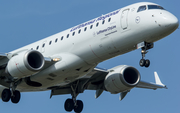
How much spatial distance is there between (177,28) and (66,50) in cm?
771

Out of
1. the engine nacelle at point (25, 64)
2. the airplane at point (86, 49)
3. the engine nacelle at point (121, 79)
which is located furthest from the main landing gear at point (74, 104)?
the engine nacelle at point (25, 64)

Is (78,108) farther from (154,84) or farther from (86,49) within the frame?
(86,49)

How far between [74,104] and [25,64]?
8.40 meters

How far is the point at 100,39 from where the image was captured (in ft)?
92.6

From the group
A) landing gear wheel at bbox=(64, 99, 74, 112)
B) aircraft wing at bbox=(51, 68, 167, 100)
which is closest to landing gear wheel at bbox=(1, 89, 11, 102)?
aircraft wing at bbox=(51, 68, 167, 100)

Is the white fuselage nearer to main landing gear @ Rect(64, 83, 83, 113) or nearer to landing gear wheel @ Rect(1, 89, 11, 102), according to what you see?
landing gear wheel @ Rect(1, 89, 11, 102)

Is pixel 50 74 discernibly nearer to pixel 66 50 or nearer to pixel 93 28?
pixel 66 50

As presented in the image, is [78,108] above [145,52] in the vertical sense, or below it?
below

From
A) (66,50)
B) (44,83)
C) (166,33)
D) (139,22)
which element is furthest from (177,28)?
(44,83)

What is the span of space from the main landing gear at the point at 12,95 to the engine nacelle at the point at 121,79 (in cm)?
713

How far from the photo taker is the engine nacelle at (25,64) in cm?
2812

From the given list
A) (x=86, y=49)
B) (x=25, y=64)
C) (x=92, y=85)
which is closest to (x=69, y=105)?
(x=92, y=85)

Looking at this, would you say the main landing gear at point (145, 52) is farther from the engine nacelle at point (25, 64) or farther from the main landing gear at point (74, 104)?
the main landing gear at point (74, 104)

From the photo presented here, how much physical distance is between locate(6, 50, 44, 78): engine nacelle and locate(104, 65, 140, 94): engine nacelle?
7391mm
